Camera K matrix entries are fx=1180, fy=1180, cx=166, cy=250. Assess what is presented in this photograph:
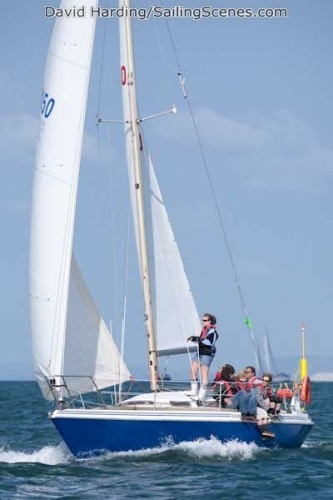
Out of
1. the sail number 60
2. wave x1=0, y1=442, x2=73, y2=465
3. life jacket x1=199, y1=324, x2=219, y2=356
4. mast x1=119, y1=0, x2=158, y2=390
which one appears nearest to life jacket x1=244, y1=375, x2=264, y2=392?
life jacket x1=199, y1=324, x2=219, y2=356

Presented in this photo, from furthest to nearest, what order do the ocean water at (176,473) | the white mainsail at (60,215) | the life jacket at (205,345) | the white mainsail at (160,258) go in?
the white mainsail at (160,258) < the life jacket at (205,345) < the white mainsail at (60,215) < the ocean water at (176,473)

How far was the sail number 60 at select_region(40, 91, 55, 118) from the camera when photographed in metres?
21.8

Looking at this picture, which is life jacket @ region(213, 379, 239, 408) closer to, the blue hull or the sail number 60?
the blue hull

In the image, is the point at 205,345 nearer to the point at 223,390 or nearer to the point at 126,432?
the point at 223,390

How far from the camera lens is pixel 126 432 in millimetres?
19969

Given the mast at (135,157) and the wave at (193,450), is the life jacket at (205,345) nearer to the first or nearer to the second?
the mast at (135,157)

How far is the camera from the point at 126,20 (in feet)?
72.3

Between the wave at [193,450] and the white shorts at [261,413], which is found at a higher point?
the white shorts at [261,413]

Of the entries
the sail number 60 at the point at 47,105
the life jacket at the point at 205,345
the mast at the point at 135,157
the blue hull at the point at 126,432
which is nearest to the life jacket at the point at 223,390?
the life jacket at the point at 205,345

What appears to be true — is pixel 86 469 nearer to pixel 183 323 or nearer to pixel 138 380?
pixel 138 380

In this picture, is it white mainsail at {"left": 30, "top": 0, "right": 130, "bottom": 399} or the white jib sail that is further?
the white jib sail

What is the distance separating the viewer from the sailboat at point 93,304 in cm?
2005

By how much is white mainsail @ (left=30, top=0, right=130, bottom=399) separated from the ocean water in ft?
5.43

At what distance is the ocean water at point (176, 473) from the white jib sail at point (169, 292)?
2447 mm
